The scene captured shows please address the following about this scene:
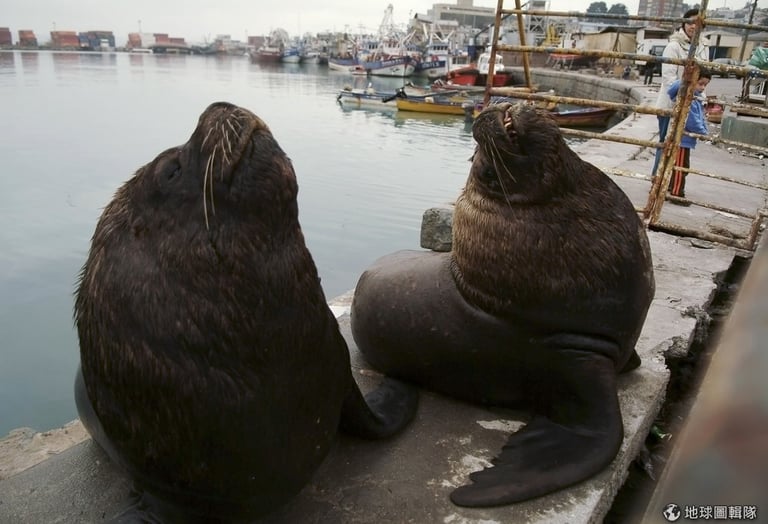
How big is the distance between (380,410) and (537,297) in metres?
0.75

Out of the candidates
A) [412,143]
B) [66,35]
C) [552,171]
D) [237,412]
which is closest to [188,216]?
[237,412]

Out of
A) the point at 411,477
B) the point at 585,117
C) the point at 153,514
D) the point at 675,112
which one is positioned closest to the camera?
the point at 153,514

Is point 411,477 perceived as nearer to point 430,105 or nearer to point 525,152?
point 525,152

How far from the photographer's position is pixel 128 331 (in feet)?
5.91

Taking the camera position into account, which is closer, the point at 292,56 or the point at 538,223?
the point at 538,223

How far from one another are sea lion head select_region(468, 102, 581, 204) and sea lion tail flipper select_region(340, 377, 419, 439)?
0.92 m

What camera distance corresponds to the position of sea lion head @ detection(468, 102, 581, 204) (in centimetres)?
258

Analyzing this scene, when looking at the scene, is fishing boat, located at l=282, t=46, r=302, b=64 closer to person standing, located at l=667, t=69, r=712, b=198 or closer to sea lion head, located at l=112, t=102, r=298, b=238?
person standing, located at l=667, t=69, r=712, b=198

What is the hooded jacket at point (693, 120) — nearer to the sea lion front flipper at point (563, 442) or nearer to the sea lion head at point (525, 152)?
the sea lion head at point (525, 152)

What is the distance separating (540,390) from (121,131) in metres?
18.5

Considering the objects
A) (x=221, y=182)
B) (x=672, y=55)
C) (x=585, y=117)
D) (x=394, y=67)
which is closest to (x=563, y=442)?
(x=221, y=182)

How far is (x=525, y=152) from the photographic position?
261 centimetres

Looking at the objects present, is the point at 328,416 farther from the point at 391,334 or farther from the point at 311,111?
the point at 311,111

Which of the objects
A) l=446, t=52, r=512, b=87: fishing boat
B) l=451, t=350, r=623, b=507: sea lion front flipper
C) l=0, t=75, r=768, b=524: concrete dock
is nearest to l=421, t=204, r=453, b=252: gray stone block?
l=0, t=75, r=768, b=524: concrete dock
